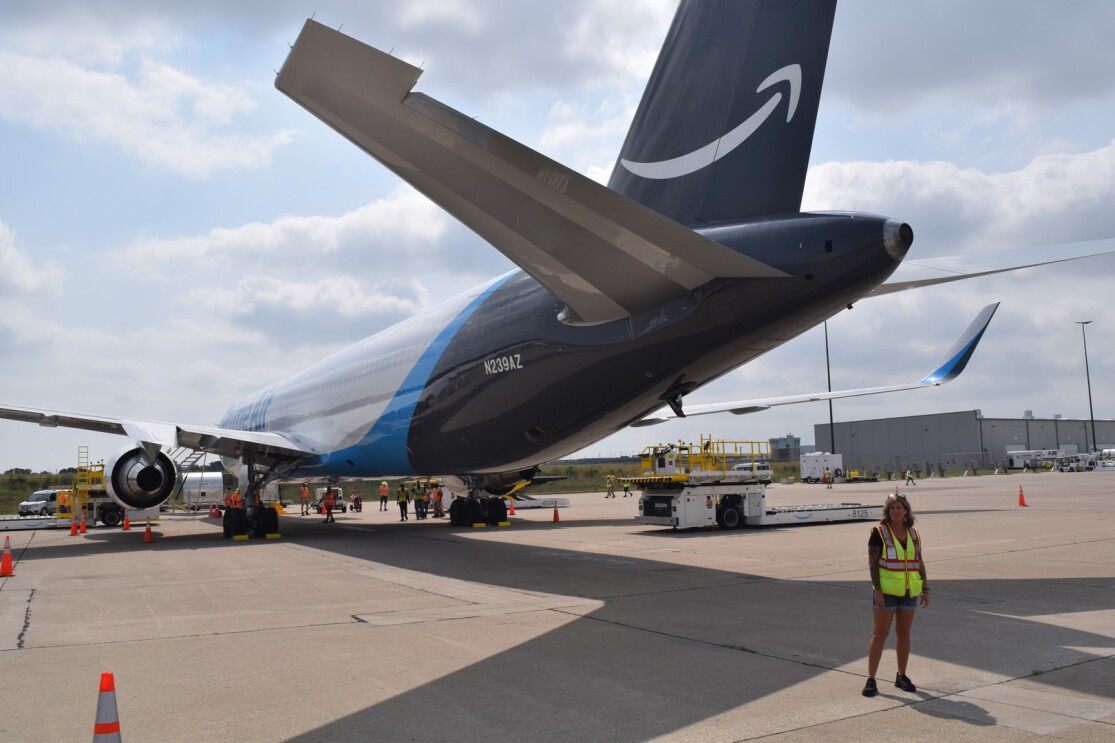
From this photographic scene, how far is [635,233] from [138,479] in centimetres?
1574

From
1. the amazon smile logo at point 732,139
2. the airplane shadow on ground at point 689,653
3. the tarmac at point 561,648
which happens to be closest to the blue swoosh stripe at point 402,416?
the tarmac at point 561,648

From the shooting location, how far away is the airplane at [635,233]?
684 cm

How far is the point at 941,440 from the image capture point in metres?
84.8

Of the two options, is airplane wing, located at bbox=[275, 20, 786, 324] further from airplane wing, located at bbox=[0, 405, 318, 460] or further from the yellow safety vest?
airplane wing, located at bbox=[0, 405, 318, 460]

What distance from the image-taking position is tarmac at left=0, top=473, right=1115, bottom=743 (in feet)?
16.0

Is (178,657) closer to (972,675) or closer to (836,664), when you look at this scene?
(836,664)

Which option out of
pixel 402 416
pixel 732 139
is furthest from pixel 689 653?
pixel 402 416

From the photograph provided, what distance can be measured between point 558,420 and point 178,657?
584 cm

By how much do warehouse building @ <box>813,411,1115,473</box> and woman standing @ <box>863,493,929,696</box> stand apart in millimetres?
77117

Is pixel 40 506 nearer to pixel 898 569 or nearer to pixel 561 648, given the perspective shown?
pixel 561 648

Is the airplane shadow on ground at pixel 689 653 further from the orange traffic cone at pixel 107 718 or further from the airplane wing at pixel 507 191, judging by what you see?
the airplane wing at pixel 507 191

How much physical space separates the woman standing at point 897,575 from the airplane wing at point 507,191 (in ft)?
10.7

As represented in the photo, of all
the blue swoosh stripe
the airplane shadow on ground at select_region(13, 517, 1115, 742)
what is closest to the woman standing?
the airplane shadow on ground at select_region(13, 517, 1115, 742)

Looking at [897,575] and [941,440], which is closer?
[897,575]
